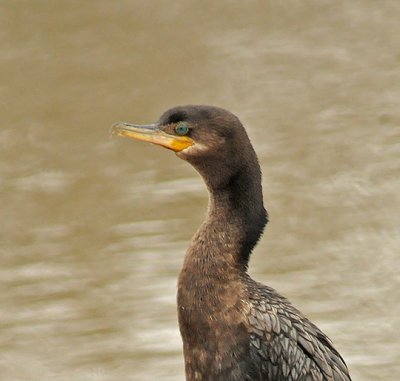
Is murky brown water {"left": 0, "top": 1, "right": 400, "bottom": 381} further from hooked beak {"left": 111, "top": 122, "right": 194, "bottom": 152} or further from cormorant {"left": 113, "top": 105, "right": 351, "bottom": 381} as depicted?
hooked beak {"left": 111, "top": 122, "right": 194, "bottom": 152}

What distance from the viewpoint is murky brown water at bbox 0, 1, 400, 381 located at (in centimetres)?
1048

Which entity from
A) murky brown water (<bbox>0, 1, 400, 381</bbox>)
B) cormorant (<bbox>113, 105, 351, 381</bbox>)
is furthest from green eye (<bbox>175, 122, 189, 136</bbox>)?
murky brown water (<bbox>0, 1, 400, 381</bbox>)

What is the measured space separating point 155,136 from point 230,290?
0.90 meters

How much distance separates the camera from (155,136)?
8242 millimetres

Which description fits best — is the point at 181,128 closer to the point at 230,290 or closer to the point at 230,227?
the point at 230,227

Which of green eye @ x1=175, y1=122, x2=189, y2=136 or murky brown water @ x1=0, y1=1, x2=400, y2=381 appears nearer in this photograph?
green eye @ x1=175, y1=122, x2=189, y2=136

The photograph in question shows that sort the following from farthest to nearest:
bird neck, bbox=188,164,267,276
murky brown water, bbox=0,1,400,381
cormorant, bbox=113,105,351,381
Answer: murky brown water, bbox=0,1,400,381 < bird neck, bbox=188,164,267,276 < cormorant, bbox=113,105,351,381

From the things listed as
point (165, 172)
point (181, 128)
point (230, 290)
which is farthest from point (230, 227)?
point (165, 172)

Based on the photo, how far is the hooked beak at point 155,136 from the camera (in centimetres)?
816

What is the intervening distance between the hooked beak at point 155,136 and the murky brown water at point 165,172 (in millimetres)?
2205

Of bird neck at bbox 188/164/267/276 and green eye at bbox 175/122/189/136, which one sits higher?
green eye at bbox 175/122/189/136

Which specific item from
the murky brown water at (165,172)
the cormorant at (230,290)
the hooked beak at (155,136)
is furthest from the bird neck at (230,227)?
the murky brown water at (165,172)

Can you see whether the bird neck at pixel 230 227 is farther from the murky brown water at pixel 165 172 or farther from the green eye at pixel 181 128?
the murky brown water at pixel 165 172

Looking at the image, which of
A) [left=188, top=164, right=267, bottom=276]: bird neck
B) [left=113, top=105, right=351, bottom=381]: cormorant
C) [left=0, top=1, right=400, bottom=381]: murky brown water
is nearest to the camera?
[left=113, top=105, right=351, bottom=381]: cormorant
